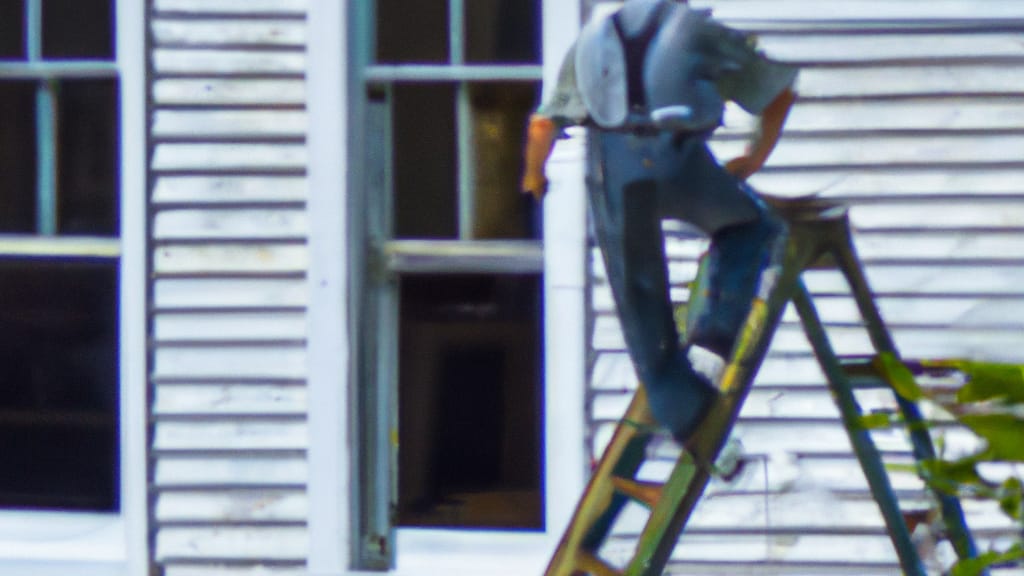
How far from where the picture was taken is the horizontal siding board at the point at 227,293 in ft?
10.5

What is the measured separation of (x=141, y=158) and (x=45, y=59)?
1.28ft

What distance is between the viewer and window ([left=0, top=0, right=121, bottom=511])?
3.32 m

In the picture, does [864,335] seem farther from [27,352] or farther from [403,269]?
[27,352]

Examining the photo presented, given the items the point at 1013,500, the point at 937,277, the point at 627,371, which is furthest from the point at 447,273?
the point at 1013,500

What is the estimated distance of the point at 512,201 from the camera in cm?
322

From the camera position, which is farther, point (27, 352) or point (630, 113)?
point (27, 352)

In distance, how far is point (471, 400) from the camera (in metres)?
3.20

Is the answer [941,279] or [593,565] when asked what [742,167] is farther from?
[593,565]

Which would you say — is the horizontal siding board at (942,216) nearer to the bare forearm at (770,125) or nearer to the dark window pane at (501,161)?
the bare forearm at (770,125)

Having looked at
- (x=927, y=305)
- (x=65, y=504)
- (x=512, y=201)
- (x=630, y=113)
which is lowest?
(x=65, y=504)

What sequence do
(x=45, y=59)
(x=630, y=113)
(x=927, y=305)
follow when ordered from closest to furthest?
1. (x=630, y=113)
2. (x=927, y=305)
3. (x=45, y=59)

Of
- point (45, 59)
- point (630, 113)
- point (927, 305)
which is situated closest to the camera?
point (630, 113)

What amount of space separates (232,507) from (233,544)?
9 cm

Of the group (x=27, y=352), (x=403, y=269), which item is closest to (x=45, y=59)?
(x=27, y=352)
